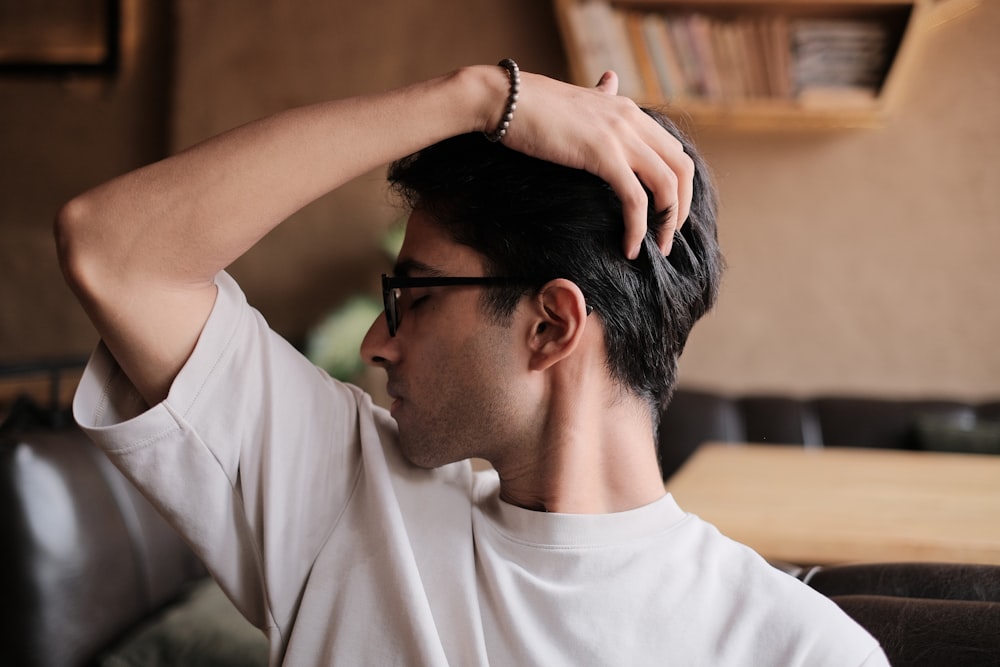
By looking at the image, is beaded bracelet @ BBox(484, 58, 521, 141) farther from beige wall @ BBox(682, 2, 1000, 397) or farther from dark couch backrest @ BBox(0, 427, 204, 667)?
beige wall @ BBox(682, 2, 1000, 397)

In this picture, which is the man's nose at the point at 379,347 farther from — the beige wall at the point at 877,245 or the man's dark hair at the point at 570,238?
the beige wall at the point at 877,245

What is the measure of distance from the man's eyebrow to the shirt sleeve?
169 mm

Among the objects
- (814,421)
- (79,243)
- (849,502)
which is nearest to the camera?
(79,243)

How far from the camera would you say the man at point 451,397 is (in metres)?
0.98

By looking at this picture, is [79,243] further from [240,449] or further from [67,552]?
[67,552]

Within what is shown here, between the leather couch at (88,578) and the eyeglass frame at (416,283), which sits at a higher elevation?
the eyeglass frame at (416,283)

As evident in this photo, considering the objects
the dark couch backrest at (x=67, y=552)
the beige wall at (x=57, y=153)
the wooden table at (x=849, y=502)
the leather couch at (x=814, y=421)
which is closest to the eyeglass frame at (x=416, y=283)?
the dark couch backrest at (x=67, y=552)

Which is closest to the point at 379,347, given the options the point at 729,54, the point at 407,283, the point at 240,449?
the point at 407,283

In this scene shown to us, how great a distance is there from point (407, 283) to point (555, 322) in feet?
0.62

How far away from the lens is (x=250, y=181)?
97cm

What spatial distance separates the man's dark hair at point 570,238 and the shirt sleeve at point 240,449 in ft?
0.88

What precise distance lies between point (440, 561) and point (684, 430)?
216 cm

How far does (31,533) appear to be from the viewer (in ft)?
4.67

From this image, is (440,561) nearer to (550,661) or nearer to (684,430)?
(550,661)
